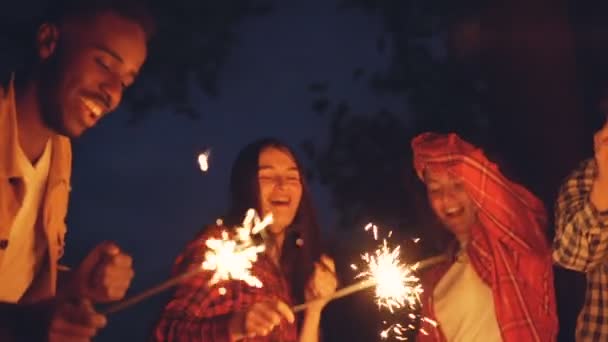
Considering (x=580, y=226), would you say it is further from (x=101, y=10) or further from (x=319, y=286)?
(x=101, y=10)

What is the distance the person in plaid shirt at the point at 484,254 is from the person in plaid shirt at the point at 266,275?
68 cm

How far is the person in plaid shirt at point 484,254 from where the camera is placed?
14.1ft

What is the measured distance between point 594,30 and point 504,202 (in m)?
1.22

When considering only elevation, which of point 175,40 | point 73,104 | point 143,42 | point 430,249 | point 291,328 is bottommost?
point 291,328

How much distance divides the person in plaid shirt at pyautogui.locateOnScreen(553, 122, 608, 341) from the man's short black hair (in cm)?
209

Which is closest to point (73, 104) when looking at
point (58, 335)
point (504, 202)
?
point (58, 335)

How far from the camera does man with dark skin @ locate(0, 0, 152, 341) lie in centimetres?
338

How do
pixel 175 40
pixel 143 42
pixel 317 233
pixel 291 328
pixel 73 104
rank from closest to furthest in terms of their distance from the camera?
pixel 73 104 < pixel 143 42 < pixel 291 328 < pixel 317 233 < pixel 175 40

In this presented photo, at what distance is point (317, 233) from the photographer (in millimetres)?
4715

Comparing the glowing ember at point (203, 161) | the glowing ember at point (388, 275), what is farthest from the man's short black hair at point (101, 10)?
the glowing ember at point (388, 275)

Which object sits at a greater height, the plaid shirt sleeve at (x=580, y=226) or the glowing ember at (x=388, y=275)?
the plaid shirt sleeve at (x=580, y=226)

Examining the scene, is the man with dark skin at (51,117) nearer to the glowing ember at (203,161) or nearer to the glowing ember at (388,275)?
the glowing ember at (203,161)

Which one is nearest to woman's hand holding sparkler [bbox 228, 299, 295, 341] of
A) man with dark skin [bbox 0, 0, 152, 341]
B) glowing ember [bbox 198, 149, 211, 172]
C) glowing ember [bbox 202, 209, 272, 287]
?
glowing ember [bbox 202, 209, 272, 287]

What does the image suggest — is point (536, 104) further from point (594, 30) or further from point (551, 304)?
point (551, 304)
